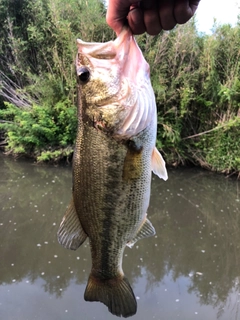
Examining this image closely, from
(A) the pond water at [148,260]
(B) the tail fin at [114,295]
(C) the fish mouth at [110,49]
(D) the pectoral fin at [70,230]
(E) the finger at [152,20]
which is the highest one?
(E) the finger at [152,20]

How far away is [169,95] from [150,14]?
7.60 meters

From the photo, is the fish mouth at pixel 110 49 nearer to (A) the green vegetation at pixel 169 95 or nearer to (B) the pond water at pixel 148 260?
(B) the pond water at pixel 148 260

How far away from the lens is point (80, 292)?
4.48m

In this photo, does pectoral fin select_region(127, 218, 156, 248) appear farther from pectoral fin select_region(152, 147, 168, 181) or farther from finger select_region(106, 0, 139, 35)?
finger select_region(106, 0, 139, 35)

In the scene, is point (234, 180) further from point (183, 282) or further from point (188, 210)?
point (183, 282)

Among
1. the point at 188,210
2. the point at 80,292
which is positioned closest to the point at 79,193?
the point at 80,292

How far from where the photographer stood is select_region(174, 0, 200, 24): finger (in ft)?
4.77

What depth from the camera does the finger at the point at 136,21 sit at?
1.45 meters

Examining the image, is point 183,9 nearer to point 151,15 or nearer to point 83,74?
point 151,15

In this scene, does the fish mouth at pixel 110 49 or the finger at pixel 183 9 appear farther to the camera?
the finger at pixel 183 9

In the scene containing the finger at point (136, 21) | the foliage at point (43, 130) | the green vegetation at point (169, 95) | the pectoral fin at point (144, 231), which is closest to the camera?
the finger at point (136, 21)

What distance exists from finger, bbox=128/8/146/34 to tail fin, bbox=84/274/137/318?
1090 mm

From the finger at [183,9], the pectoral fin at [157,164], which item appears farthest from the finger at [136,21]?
the pectoral fin at [157,164]

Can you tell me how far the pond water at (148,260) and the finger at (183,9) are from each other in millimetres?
3522
